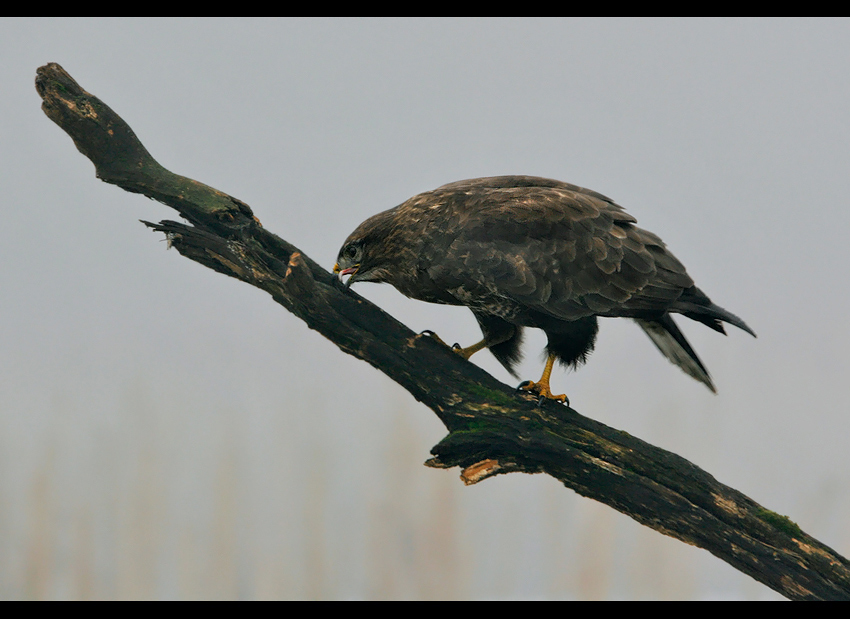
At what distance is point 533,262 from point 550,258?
126mm

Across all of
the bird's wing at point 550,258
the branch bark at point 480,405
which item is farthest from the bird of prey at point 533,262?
the branch bark at point 480,405

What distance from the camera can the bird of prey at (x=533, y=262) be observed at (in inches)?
184

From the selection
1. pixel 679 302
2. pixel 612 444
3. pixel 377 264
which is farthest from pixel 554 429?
pixel 377 264

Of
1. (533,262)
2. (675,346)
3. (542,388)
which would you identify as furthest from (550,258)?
(675,346)

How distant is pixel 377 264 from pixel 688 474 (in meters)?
2.41

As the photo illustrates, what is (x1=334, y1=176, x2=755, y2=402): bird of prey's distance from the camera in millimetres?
4664

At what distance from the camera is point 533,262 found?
4.65 metres

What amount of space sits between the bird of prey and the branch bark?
322 mm

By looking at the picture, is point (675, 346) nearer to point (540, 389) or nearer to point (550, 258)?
point (540, 389)

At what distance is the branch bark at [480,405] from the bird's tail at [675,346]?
0.79 m

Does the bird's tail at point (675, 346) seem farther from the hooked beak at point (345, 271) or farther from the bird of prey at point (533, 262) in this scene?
the hooked beak at point (345, 271)

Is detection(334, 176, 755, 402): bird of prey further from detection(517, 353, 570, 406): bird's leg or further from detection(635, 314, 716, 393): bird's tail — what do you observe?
detection(635, 314, 716, 393): bird's tail

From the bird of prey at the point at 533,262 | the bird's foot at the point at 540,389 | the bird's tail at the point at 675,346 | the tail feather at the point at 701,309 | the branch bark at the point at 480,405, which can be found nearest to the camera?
the branch bark at the point at 480,405

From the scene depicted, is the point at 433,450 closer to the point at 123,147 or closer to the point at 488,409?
the point at 488,409
